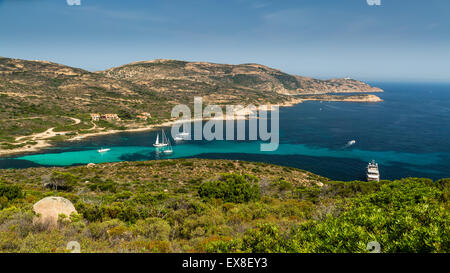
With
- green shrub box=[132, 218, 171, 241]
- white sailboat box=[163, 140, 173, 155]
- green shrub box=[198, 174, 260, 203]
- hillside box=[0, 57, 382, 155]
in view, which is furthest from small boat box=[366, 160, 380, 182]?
hillside box=[0, 57, 382, 155]

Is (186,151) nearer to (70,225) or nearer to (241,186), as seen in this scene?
(241,186)

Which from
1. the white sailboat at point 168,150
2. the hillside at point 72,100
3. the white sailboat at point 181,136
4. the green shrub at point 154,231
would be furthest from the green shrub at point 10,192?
the white sailboat at point 181,136

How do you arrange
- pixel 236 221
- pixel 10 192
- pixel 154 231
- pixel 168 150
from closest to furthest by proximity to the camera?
pixel 154 231
pixel 236 221
pixel 10 192
pixel 168 150

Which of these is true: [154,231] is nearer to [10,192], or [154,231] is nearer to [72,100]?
[10,192]

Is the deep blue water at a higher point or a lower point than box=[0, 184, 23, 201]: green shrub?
lower

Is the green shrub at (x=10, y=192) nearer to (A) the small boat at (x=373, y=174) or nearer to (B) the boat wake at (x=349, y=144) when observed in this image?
(A) the small boat at (x=373, y=174)

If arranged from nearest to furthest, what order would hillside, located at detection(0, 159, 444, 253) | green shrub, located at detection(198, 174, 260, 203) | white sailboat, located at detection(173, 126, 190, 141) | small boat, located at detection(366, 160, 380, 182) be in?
hillside, located at detection(0, 159, 444, 253) → green shrub, located at detection(198, 174, 260, 203) → small boat, located at detection(366, 160, 380, 182) → white sailboat, located at detection(173, 126, 190, 141)

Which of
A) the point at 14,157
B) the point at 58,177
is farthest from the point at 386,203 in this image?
the point at 14,157

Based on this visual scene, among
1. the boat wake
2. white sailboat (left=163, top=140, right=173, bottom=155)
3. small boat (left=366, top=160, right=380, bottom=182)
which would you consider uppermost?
the boat wake

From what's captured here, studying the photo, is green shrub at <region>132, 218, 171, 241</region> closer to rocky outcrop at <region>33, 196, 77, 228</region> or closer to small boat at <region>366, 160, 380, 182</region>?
rocky outcrop at <region>33, 196, 77, 228</region>

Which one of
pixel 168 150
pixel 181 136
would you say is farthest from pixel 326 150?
pixel 181 136
